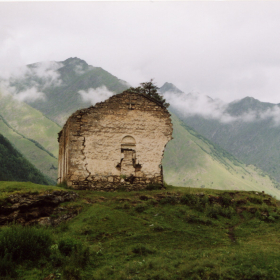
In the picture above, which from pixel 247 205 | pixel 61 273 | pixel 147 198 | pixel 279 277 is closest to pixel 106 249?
pixel 61 273

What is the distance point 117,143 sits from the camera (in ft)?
60.3

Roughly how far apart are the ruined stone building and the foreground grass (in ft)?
6.48

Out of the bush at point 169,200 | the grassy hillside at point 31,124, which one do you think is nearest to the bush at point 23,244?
the bush at point 169,200

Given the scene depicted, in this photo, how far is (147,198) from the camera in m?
15.0

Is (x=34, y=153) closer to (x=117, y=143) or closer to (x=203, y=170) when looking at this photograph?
(x=203, y=170)

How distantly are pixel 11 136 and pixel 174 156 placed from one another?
253 feet

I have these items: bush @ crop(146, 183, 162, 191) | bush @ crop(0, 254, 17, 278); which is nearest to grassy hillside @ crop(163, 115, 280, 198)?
bush @ crop(146, 183, 162, 191)

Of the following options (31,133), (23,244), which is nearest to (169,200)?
(23,244)

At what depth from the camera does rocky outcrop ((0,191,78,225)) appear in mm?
11742

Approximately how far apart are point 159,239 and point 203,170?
133350 millimetres

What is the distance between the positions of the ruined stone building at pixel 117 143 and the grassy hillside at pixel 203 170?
109m

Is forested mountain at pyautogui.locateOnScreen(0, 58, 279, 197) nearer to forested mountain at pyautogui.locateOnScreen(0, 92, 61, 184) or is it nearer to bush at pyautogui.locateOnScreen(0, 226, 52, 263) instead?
forested mountain at pyautogui.locateOnScreen(0, 92, 61, 184)

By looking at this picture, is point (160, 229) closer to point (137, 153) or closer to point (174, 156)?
point (137, 153)

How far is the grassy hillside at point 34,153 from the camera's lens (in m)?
116
